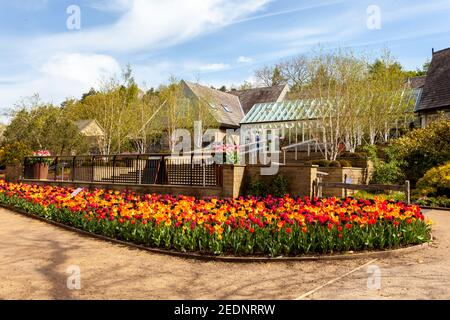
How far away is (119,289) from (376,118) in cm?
2310

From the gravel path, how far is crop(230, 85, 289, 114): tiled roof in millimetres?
33401

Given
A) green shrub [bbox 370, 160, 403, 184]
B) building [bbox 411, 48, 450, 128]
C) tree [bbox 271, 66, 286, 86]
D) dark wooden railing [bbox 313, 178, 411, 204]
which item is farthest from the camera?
tree [bbox 271, 66, 286, 86]

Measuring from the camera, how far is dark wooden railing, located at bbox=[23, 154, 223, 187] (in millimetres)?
13328

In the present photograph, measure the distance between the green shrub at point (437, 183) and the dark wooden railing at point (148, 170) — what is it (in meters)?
8.52

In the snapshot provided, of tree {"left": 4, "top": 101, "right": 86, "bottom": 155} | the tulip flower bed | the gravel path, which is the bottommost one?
the gravel path

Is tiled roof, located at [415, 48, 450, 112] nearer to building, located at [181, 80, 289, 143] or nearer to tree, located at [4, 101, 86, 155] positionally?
building, located at [181, 80, 289, 143]

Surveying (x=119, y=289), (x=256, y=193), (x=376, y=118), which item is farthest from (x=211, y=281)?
(x=376, y=118)

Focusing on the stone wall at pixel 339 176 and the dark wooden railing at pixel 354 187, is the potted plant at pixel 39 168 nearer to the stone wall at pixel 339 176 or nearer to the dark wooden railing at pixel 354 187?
the stone wall at pixel 339 176

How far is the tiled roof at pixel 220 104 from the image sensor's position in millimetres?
34347

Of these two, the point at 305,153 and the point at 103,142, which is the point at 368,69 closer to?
the point at 305,153

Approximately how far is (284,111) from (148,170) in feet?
61.3

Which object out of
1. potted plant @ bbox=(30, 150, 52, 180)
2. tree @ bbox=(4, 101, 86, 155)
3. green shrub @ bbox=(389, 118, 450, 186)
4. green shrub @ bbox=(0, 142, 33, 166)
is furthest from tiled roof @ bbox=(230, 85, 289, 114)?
potted plant @ bbox=(30, 150, 52, 180)
